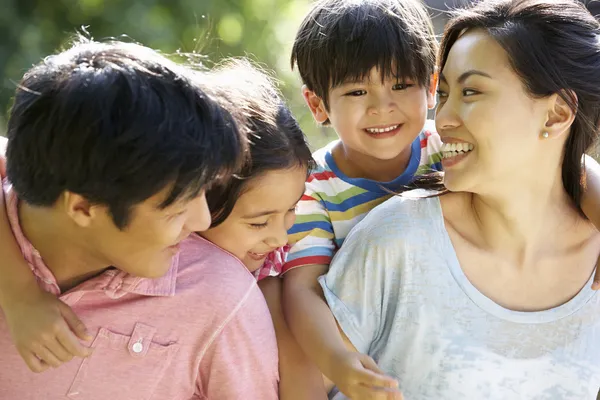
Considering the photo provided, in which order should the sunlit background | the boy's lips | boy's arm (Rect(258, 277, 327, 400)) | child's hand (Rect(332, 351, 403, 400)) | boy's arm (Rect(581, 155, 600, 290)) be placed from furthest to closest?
the sunlit background < the boy's lips < boy's arm (Rect(581, 155, 600, 290)) < boy's arm (Rect(258, 277, 327, 400)) < child's hand (Rect(332, 351, 403, 400))

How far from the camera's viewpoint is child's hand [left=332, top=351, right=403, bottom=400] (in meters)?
1.69

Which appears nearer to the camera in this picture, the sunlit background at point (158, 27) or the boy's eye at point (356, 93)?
the boy's eye at point (356, 93)

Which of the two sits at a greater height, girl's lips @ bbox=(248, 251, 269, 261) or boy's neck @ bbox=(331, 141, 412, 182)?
boy's neck @ bbox=(331, 141, 412, 182)

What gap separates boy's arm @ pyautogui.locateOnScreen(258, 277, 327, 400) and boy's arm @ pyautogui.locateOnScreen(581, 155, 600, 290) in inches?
28.1

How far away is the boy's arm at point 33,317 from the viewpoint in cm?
158

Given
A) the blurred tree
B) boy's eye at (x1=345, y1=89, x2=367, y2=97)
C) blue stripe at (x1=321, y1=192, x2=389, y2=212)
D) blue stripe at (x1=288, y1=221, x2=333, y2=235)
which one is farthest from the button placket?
the blurred tree

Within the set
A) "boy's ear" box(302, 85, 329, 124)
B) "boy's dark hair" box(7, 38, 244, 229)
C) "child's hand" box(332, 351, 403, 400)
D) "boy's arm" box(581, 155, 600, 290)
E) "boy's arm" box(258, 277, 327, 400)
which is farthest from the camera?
"boy's ear" box(302, 85, 329, 124)

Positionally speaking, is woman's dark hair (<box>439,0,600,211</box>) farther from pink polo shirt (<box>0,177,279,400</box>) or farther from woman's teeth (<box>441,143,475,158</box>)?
pink polo shirt (<box>0,177,279,400</box>)

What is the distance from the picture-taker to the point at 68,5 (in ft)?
12.6

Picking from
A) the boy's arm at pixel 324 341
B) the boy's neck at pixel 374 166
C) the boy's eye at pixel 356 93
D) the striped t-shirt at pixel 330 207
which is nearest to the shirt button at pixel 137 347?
the boy's arm at pixel 324 341

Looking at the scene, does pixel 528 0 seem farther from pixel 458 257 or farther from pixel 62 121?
pixel 62 121

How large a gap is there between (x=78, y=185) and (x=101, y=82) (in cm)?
20

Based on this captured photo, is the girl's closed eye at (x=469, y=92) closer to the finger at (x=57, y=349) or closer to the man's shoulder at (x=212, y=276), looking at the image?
the man's shoulder at (x=212, y=276)

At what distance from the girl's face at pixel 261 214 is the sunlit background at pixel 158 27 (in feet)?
5.63
